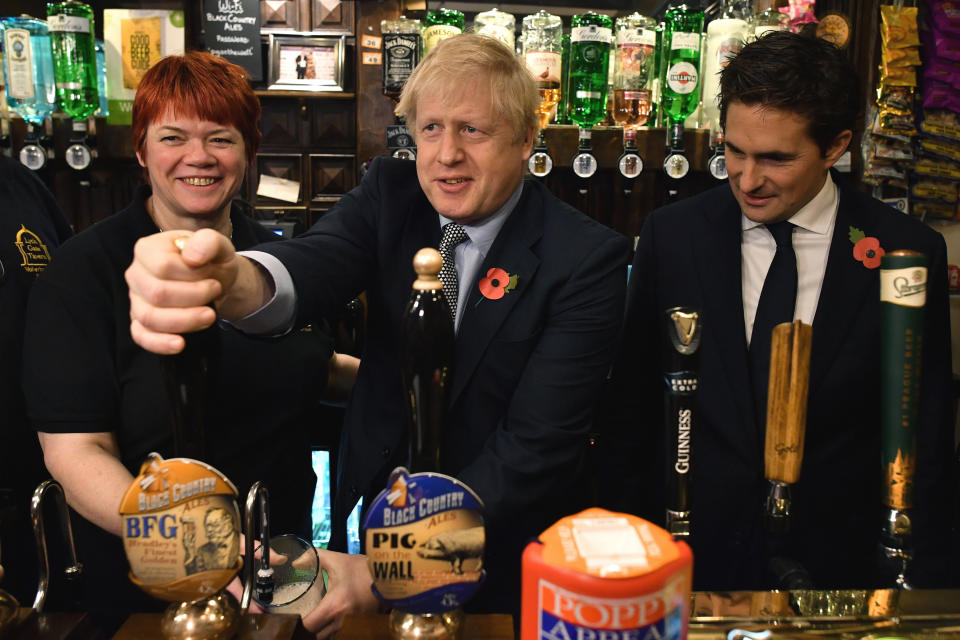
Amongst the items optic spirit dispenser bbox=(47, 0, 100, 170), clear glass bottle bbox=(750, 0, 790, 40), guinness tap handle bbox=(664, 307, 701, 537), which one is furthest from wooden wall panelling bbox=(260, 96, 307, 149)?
guinness tap handle bbox=(664, 307, 701, 537)

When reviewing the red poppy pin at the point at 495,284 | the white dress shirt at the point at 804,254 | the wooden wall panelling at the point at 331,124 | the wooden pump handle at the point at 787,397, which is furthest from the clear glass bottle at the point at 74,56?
the wooden pump handle at the point at 787,397

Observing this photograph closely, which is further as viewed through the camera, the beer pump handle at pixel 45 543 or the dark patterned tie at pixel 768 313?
the dark patterned tie at pixel 768 313

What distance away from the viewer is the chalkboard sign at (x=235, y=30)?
3533mm

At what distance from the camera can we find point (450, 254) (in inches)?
51.9

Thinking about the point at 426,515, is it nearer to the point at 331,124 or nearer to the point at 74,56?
the point at 74,56

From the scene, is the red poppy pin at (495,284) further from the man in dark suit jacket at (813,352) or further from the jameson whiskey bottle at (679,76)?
the jameson whiskey bottle at (679,76)

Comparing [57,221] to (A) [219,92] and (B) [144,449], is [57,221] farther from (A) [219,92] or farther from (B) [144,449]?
(B) [144,449]

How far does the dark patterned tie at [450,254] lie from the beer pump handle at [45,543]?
663 mm

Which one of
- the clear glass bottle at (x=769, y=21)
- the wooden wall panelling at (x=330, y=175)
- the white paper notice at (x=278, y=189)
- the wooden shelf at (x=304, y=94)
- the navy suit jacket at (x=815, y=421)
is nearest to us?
the navy suit jacket at (x=815, y=421)

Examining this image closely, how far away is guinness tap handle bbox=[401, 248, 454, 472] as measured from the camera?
692 millimetres

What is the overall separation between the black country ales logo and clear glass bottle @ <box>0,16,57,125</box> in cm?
145

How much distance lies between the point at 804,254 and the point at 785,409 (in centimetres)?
75

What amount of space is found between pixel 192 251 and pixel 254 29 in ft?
10.7

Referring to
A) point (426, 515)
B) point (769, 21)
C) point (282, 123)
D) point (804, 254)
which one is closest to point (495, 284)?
point (426, 515)
